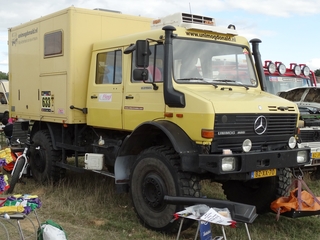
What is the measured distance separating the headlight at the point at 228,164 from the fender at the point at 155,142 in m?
0.33

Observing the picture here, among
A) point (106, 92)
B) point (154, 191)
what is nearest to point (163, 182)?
point (154, 191)

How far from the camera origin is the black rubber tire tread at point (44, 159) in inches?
335

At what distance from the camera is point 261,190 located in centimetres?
676

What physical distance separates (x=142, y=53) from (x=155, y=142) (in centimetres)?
134

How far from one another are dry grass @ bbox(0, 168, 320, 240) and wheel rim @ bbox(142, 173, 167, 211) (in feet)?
1.21

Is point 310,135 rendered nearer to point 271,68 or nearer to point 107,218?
point 271,68

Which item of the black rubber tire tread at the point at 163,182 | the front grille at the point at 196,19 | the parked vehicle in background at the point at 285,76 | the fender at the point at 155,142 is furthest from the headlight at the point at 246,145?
the parked vehicle in background at the point at 285,76

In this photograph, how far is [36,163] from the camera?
8.99 meters

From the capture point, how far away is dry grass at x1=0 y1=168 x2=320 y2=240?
5.81 m

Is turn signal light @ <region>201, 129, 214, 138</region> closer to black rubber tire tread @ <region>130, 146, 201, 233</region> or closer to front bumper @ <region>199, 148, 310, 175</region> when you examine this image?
front bumper @ <region>199, 148, 310, 175</region>

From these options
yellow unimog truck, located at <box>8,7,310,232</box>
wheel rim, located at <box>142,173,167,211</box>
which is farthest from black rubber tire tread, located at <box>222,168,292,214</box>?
wheel rim, located at <box>142,173,167,211</box>

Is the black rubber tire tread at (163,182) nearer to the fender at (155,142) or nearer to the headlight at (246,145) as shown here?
the fender at (155,142)

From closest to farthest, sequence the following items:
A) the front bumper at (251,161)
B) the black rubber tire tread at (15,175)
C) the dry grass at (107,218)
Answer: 1. the front bumper at (251,161)
2. the dry grass at (107,218)
3. the black rubber tire tread at (15,175)

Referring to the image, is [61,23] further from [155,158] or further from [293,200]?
[293,200]
